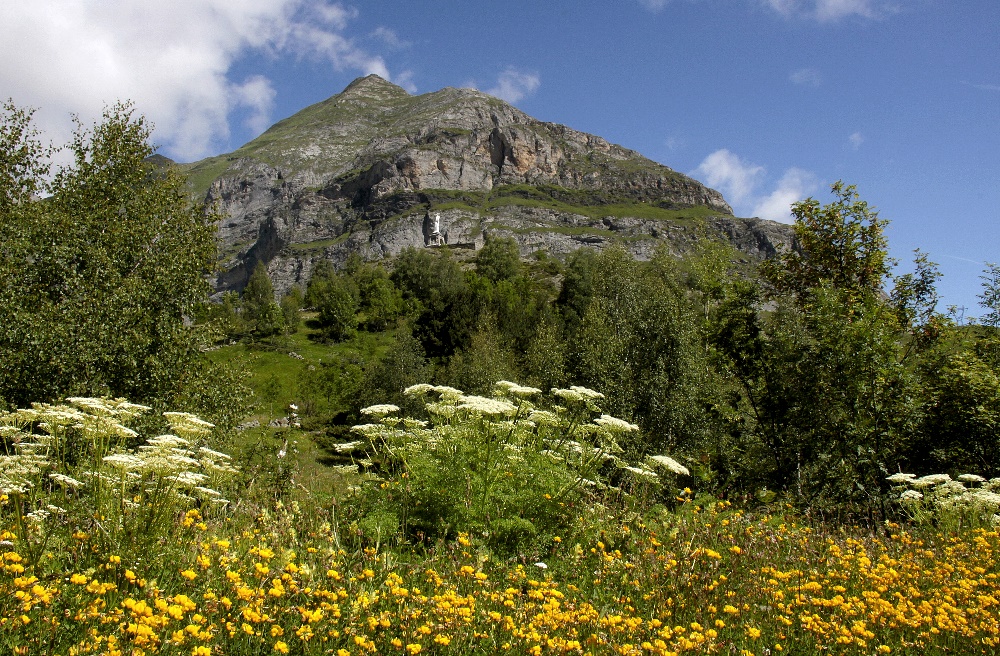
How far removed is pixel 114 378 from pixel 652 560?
543 inches

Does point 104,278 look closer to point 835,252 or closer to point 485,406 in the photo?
point 485,406

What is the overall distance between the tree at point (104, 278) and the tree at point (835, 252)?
616 inches

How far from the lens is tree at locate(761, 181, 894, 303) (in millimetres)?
13141

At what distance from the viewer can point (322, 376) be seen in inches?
2292

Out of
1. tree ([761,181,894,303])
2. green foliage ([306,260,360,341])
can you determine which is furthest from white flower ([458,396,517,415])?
green foliage ([306,260,360,341])

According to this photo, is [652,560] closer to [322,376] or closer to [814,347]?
[814,347]

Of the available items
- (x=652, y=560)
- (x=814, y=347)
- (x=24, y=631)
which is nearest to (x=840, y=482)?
(x=814, y=347)

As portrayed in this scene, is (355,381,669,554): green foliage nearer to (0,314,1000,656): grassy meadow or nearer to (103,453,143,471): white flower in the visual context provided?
(0,314,1000,656): grassy meadow

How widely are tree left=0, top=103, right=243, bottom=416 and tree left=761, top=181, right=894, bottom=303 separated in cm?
1565

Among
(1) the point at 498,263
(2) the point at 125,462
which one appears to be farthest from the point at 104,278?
(1) the point at 498,263

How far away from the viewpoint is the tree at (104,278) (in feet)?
42.0

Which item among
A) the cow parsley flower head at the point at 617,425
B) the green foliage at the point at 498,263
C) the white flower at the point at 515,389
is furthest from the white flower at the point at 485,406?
the green foliage at the point at 498,263

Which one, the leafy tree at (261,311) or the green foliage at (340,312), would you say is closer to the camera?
the leafy tree at (261,311)

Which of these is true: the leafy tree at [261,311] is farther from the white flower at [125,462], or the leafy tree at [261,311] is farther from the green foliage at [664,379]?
the white flower at [125,462]
